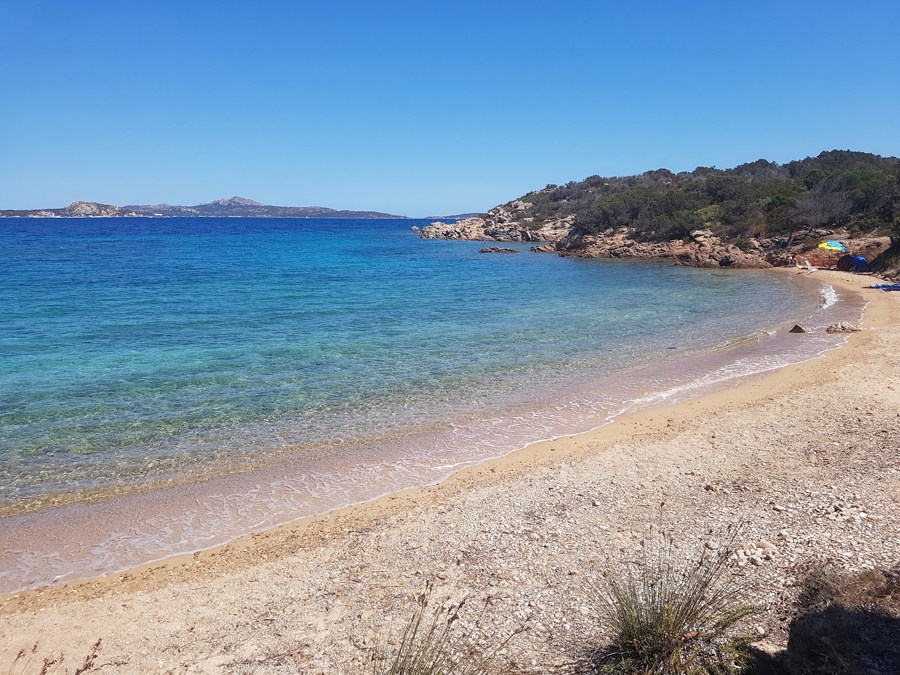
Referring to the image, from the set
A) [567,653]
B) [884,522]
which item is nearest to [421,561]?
[567,653]

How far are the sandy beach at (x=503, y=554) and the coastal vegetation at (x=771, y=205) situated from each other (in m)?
32.8

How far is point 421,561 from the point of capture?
6219 millimetres

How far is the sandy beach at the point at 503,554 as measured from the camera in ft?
16.1

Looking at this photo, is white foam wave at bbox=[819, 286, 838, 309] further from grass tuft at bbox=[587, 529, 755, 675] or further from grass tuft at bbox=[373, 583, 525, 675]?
grass tuft at bbox=[373, 583, 525, 675]

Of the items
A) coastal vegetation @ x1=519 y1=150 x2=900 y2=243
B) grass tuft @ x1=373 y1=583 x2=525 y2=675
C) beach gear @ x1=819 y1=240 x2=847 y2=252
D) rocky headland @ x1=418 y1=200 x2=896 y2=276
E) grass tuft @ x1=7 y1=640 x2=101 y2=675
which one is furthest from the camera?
coastal vegetation @ x1=519 y1=150 x2=900 y2=243

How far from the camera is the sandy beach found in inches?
194

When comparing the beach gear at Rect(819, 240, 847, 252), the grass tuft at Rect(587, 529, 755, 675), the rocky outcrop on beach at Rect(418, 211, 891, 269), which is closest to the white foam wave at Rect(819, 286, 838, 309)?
the beach gear at Rect(819, 240, 847, 252)

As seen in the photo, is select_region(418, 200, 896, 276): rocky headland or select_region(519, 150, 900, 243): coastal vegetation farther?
select_region(519, 150, 900, 243): coastal vegetation

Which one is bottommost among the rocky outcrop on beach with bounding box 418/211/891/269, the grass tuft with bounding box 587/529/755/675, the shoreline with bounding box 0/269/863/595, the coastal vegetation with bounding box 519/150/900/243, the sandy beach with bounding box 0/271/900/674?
the shoreline with bounding box 0/269/863/595

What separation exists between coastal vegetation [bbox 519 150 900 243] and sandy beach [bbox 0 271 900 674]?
32768mm

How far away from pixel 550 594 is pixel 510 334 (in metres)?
14.5

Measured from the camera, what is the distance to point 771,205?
46469 millimetres

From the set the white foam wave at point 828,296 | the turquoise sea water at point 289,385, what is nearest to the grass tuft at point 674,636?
the turquoise sea water at point 289,385

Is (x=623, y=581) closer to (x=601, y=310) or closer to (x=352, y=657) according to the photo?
(x=352, y=657)
